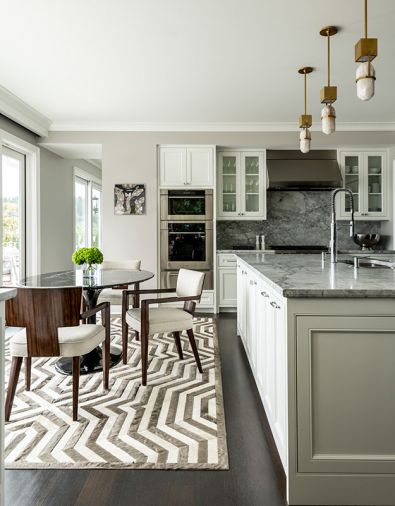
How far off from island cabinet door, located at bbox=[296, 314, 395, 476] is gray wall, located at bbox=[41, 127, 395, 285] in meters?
3.91

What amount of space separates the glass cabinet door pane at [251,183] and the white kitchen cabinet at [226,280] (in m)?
0.81

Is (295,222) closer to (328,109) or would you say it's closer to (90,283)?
(328,109)

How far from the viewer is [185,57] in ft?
10.6

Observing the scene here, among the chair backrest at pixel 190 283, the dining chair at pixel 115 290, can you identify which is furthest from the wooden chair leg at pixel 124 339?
the dining chair at pixel 115 290

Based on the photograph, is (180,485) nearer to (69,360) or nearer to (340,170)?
(69,360)

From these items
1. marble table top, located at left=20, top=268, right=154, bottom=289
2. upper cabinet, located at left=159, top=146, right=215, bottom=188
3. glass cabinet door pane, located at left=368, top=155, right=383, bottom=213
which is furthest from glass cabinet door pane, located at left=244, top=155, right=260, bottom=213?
marble table top, located at left=20, top=268, right=154, bottom=289

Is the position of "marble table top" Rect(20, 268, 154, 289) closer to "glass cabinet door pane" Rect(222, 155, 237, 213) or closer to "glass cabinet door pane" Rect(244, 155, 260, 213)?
"glass cabinet door pane" Rect(222, 155, 237, 213)

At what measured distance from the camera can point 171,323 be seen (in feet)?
8.84

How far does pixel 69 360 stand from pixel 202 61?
2.82 metres

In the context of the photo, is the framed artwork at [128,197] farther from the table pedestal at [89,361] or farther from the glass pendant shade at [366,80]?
the glass pendant shade at [366,80]

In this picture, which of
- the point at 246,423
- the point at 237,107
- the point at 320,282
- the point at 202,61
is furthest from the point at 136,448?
the point at 237,107

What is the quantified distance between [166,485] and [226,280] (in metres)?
3.79

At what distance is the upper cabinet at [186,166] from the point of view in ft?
17.0

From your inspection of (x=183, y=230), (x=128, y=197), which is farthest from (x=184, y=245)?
(x=128, y=197)
